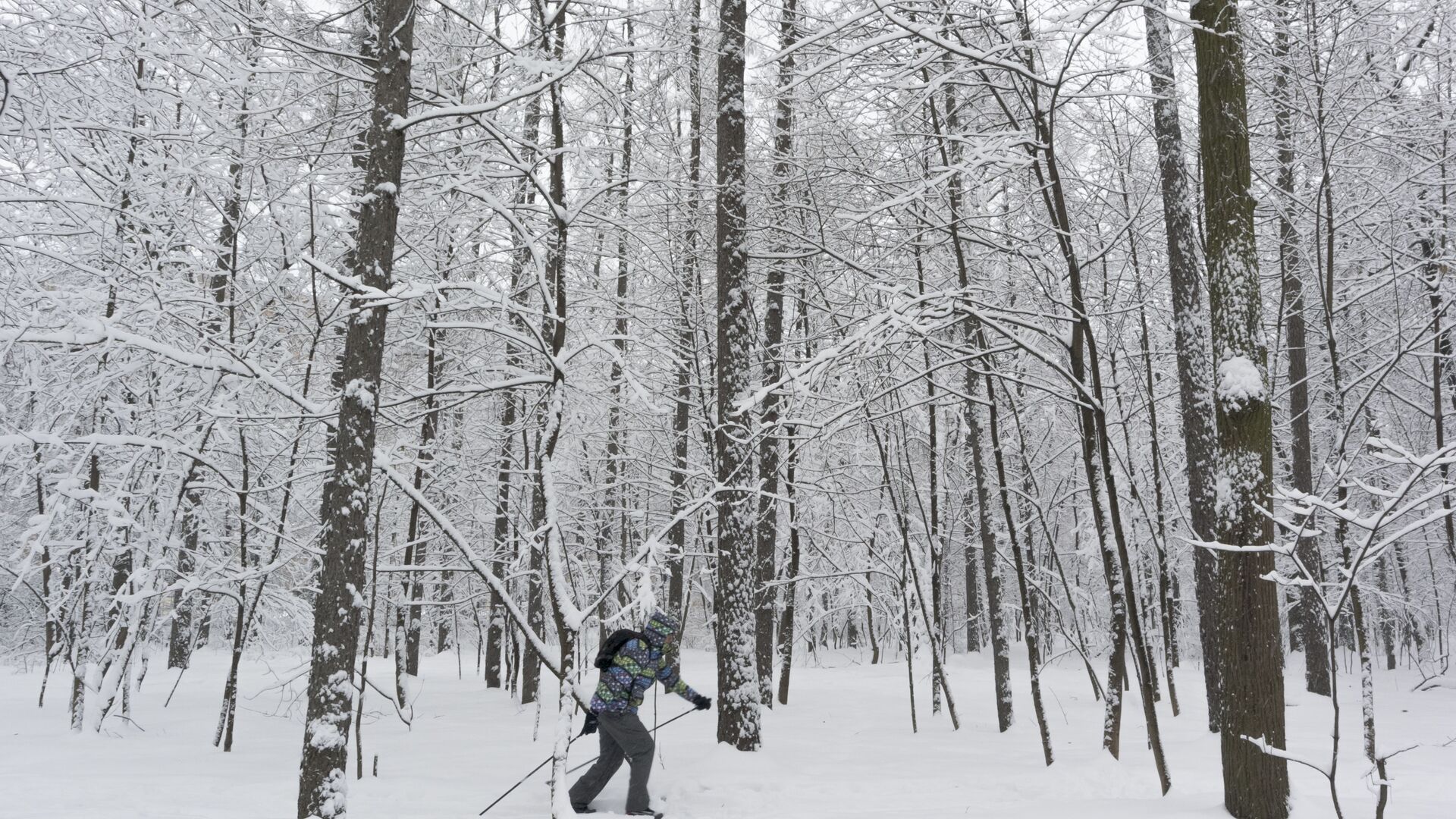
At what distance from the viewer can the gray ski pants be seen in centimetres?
586

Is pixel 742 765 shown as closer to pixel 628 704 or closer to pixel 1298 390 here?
pixel 628 704

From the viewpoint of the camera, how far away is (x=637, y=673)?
6.16m

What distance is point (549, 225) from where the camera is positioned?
8.49 m

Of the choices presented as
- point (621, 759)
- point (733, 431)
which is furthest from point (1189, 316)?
point (621, 759)

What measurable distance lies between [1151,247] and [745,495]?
293 inches

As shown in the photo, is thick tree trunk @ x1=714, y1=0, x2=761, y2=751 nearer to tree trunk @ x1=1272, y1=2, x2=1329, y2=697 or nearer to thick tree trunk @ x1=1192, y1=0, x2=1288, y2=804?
thick tree trunk @ x1=1192, y1=0, x2=1288, y2=804

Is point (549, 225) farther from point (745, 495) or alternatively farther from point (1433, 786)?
point (1433, 786)

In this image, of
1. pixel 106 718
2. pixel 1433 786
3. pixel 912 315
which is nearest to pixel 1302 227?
pixel 1433 786

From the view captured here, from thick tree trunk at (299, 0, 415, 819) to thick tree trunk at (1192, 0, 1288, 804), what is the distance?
4981 millimetres

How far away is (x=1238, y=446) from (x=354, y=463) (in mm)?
5206

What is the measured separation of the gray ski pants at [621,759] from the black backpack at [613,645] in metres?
0.37

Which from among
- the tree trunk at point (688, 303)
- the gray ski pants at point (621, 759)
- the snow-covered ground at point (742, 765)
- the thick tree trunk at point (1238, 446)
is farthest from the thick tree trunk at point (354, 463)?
the thick tree trunk at point (1238, 446)

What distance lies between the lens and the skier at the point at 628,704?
5898 millimetres

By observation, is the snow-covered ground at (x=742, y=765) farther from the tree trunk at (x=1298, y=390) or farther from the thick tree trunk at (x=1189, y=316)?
the thick tree trunk at (x=1189, y=316)
